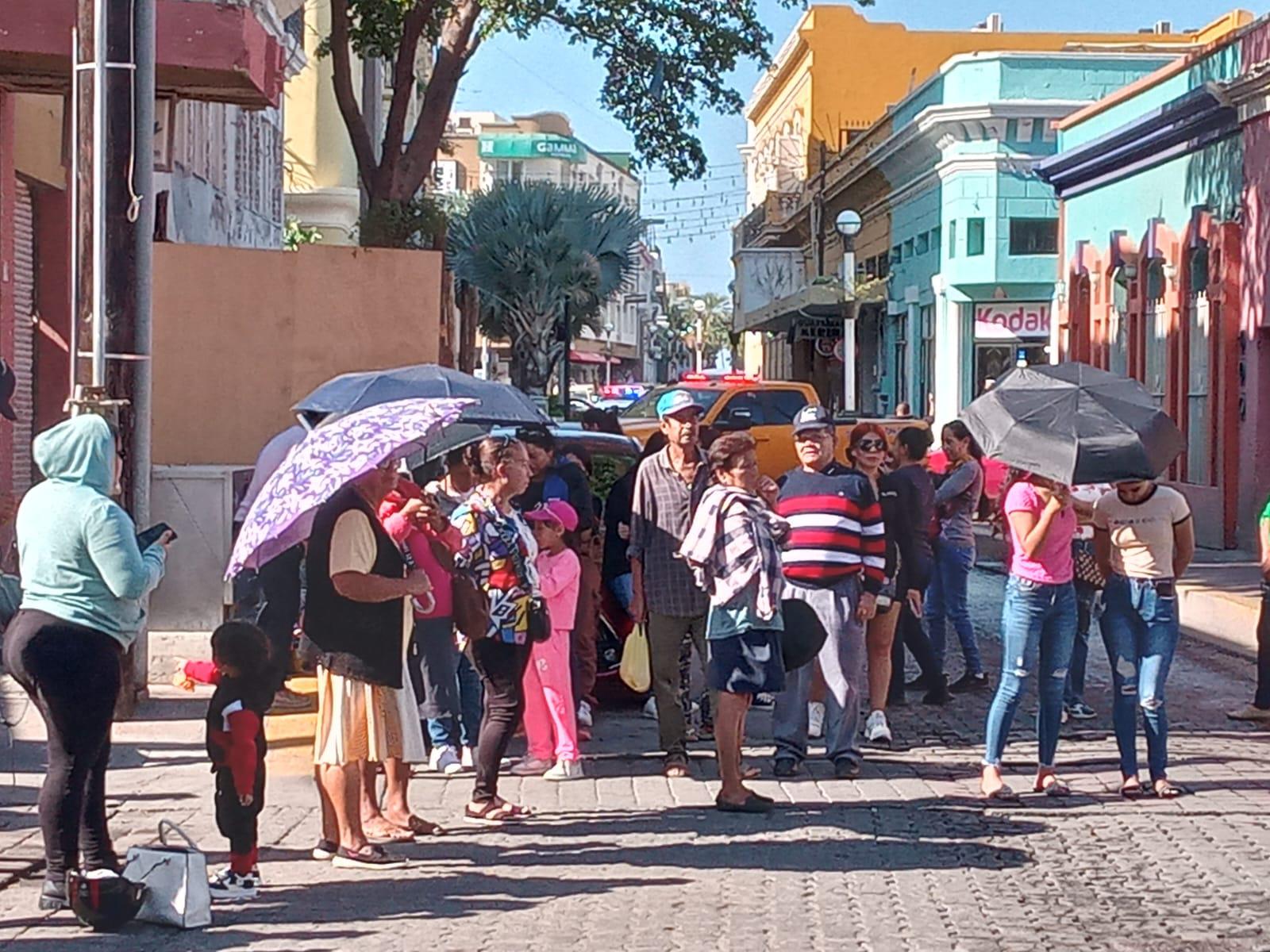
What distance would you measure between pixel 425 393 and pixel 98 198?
224 centimetres

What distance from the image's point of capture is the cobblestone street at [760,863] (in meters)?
6.80

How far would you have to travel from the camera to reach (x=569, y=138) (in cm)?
11825

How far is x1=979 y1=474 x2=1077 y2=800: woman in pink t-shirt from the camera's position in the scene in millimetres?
8930

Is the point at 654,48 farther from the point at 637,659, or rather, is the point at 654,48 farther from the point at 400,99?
the point at 637,659

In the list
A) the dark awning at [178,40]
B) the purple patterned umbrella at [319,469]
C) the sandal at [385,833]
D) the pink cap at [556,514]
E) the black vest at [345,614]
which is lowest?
the sandal at [385,833]

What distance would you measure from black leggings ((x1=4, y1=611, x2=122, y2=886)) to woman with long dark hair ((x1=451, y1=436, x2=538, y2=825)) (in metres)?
1.99

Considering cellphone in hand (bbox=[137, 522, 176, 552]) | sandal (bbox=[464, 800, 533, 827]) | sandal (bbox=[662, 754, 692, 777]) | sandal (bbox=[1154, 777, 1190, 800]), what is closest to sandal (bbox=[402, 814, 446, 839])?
sandal (bbox=[464, 800, 533, 827])

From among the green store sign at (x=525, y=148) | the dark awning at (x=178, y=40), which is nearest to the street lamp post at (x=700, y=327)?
the green store sign at (x=525, y=148)

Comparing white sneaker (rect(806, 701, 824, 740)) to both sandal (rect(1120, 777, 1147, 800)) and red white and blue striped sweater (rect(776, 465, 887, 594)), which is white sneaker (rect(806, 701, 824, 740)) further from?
sandal (rect(1120, 777, 1147, 800))

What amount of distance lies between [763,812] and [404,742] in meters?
1.93

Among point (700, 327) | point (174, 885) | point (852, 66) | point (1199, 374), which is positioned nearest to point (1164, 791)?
point (174, 885)

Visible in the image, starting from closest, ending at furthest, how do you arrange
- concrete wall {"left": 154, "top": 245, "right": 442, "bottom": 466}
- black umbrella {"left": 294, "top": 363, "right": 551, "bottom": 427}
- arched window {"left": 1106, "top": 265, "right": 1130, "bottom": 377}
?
black umbrella {"left": 294, "top": 363, "right": 551, "bottom": 427} < concrete wall {"left": 154, "top": 245, "right": 442, "bottom": 466} < arched window {"left": 1106, "top": 265, "right": 1130, "bottom": 377}

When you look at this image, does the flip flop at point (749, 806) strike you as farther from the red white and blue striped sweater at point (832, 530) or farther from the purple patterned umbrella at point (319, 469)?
the purple patterned umbrella at point (319, 469)

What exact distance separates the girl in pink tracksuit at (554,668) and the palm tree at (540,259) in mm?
14515
